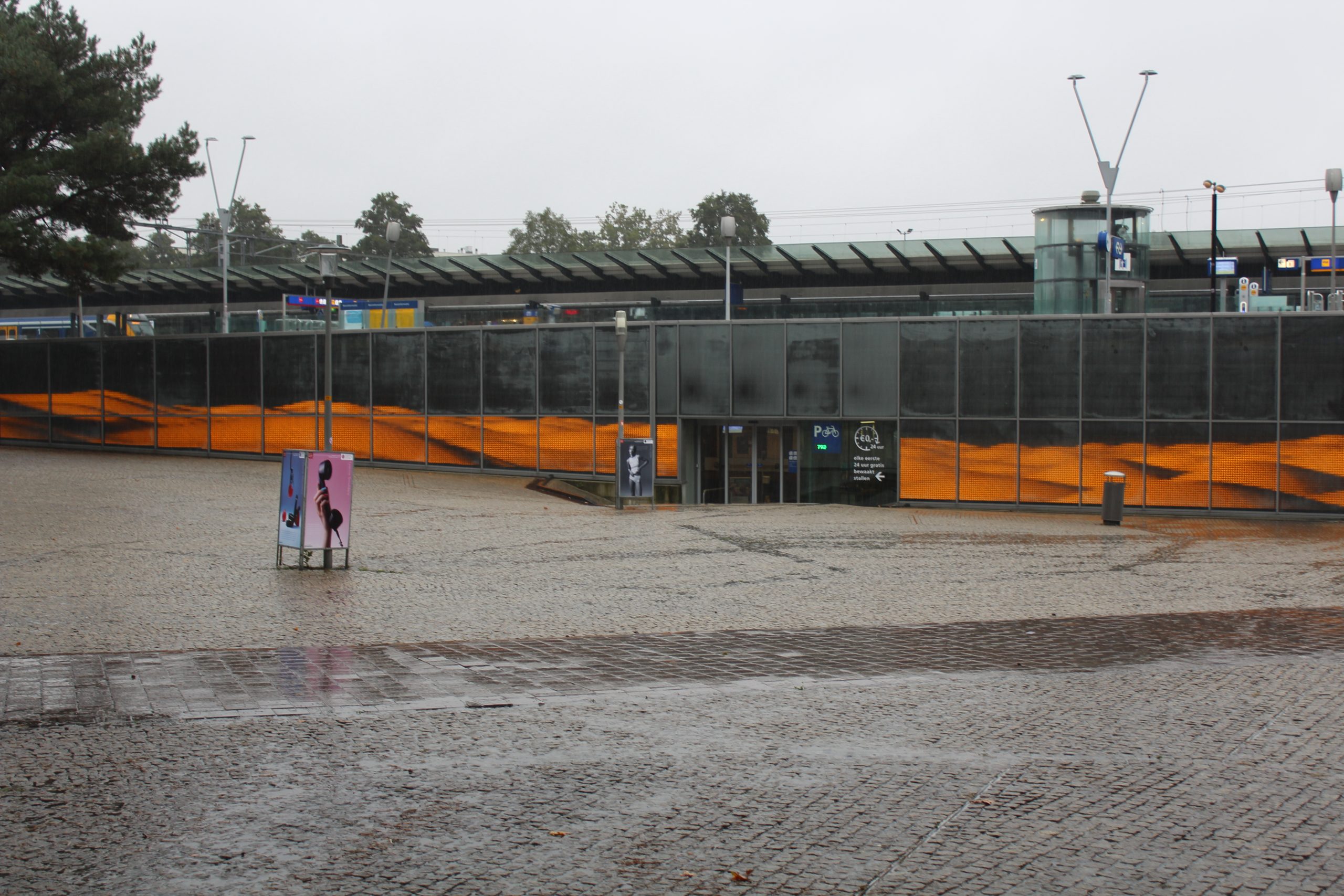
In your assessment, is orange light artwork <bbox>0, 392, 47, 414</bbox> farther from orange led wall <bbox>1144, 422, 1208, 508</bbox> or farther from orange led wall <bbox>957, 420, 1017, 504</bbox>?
orange led wall <bbox>1144, 422, 1208, 508</bbox>

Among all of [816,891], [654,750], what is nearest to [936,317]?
[654,750]

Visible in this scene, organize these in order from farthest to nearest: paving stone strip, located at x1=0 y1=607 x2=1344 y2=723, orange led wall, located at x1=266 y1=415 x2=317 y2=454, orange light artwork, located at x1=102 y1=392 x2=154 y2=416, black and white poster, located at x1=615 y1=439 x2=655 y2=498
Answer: orange light artwork, located at x1=102 y1=392 x2=154 y2=416, orange led wall, located at x1=266 y1=415 x2=317 y2=454, black and white poster, located at x1=615 y1=439 x2=655 y2=498, paving stone strip, located at x1=0 y1=607 x2=1344 y2=723

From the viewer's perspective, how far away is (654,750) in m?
7.06

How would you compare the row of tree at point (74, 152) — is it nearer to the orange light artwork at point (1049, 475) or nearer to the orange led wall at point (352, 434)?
the orange led wall at point (352, 434)

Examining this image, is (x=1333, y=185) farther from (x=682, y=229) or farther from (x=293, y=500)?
(x=682, y=229)

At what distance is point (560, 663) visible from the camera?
9781 mm

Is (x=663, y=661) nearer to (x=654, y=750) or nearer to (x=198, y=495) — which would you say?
(x=654, y=750)

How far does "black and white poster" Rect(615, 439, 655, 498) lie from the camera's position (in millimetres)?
26375

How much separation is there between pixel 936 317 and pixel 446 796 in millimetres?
23867

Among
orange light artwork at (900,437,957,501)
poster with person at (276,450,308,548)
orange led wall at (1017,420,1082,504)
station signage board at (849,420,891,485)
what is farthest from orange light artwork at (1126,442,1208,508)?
poster with person at (276,450,308,548)

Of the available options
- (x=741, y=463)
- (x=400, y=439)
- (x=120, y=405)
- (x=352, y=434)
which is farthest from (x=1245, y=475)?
(x=120, y=405)

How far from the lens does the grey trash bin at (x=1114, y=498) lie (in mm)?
24469

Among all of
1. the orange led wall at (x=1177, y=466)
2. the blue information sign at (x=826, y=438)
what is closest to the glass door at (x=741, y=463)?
the blue information sign at (x=826, y=438)

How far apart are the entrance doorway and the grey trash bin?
310 inches
